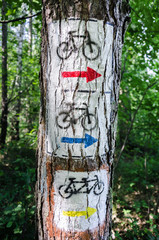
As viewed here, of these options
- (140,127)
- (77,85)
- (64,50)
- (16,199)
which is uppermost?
(64,50)

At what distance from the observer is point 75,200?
0.87m

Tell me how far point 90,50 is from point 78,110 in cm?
28

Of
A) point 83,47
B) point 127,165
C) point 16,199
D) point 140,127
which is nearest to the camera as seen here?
point 83,47

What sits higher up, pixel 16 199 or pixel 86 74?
pixel 86 74

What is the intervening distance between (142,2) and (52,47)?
3.42 feet

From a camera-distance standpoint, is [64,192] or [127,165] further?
[127,165]

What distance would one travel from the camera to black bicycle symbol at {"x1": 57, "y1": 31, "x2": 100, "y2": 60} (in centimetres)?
80

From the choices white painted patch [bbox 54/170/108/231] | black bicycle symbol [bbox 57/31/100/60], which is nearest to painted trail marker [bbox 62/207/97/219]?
white painted patch [bbox 54/170/108/231]

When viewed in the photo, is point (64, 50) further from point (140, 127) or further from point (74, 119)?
point (140, 127)

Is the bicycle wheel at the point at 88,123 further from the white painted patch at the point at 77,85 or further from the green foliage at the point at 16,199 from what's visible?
the green foliage at the point at 16,199

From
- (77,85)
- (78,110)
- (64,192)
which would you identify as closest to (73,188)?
(64,192)

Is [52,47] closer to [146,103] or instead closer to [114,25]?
[114,25]

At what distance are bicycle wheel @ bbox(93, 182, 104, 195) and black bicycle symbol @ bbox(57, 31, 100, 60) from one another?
63cm

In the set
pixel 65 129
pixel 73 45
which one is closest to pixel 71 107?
pixel 65 129
